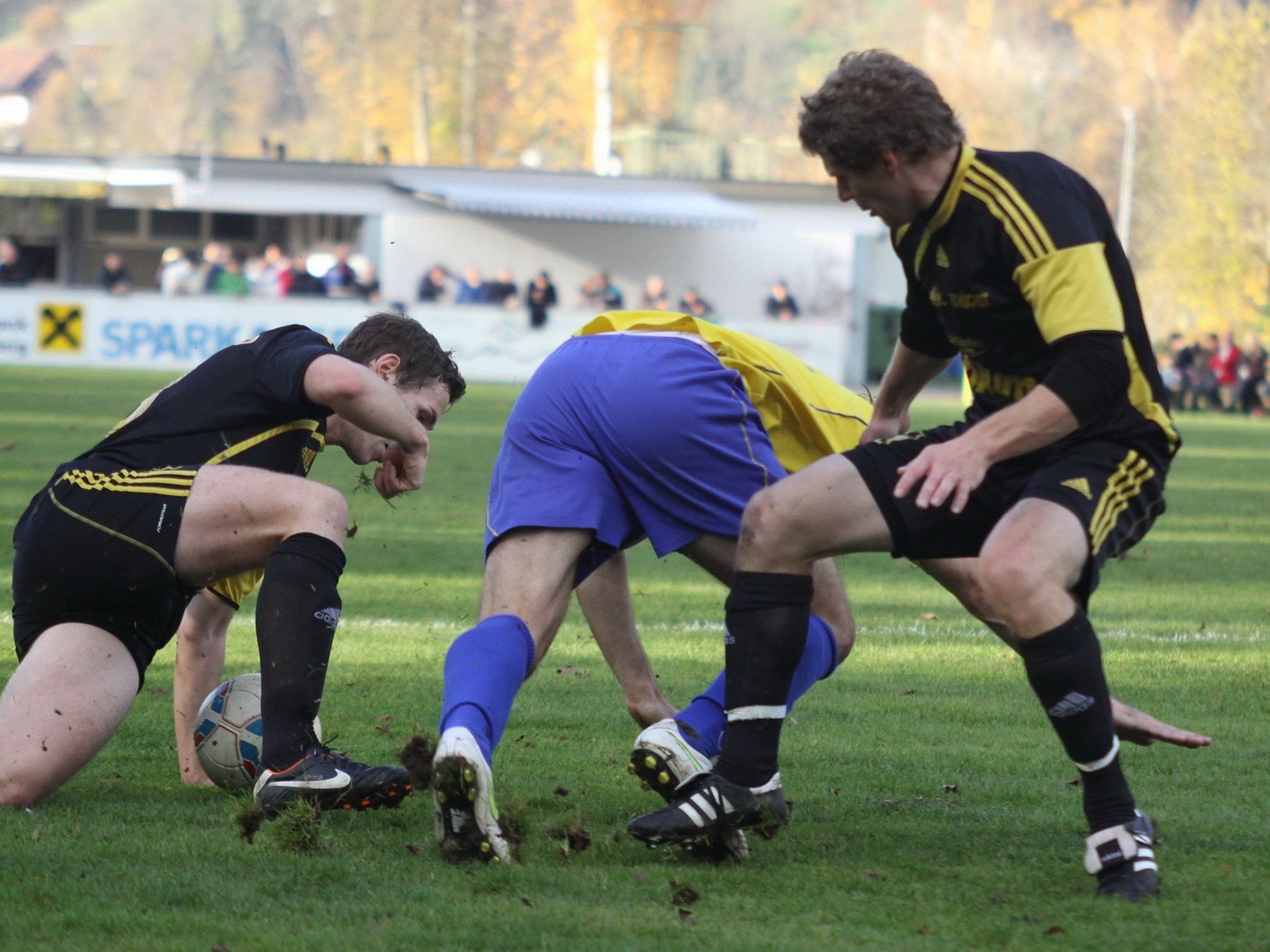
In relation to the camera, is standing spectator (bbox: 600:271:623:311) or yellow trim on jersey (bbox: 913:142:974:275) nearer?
yellow trim on jersey (bbox: 913:142:974:275)

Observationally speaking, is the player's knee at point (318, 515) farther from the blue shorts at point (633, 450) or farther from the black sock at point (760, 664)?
the black sock at point (760, 664)

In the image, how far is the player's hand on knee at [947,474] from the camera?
353 cm

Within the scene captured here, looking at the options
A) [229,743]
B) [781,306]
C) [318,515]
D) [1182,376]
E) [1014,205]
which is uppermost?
[1014,205]

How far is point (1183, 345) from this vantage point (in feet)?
114

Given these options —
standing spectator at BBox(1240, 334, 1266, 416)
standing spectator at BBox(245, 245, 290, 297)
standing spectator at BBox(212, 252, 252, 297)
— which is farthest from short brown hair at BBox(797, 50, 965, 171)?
standing spectator at BBox(1240, 334, 1266, 416)

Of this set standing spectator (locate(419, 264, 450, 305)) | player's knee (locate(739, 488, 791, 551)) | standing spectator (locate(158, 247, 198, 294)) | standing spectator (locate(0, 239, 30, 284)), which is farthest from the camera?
standing spectator (locate(419, 264, 450, 305))

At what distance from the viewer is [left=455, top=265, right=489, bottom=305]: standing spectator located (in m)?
30.8

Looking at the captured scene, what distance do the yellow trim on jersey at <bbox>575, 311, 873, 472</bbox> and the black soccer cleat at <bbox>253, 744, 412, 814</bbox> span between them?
1.31 m

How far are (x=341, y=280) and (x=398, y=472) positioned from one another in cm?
2554

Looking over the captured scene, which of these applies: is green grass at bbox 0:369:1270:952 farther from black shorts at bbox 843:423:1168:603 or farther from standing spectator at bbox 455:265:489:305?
standing spectator at bbox 455:265:489:305

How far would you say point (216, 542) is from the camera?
13.6ft

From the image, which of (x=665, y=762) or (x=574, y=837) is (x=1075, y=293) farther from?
(x=574, y=837)

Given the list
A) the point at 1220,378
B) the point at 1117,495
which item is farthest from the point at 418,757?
Answer: the point at 1220,378

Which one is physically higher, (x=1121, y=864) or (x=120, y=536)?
(x=120, y=536)
